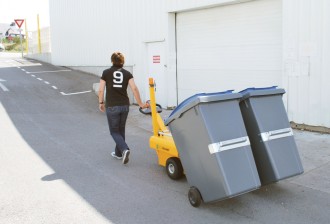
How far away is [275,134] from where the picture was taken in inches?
191

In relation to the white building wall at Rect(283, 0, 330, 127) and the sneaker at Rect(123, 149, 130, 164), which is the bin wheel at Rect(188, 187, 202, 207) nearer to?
the sneaker at Rect(123, 149, 130, 164)

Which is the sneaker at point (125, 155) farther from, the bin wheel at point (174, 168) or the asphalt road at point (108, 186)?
the bin wheel at point (174, 168)

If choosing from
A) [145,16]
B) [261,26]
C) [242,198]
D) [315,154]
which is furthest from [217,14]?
[242,198]

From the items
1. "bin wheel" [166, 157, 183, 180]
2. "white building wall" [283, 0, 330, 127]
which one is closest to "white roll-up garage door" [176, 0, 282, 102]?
"white building wall" [283, 0, 330, 127]

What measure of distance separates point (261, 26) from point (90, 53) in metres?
11.1

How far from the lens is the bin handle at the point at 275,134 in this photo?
4746 millimetres

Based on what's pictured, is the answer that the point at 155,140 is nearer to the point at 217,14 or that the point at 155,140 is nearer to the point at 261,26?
the point at 261,26

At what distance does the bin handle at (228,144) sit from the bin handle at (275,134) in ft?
0.98

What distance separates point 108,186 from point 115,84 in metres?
1.79

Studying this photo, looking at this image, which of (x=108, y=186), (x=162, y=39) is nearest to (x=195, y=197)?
(x=108, y=186)

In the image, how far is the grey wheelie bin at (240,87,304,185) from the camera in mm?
4750

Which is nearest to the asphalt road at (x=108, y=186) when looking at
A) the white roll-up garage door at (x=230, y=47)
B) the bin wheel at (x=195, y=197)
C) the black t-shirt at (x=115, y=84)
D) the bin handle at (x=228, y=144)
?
the bin wheel at (x=195, y=197)

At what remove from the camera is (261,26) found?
30.9ft

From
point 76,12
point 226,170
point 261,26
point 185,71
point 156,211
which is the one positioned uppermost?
point 76,12
